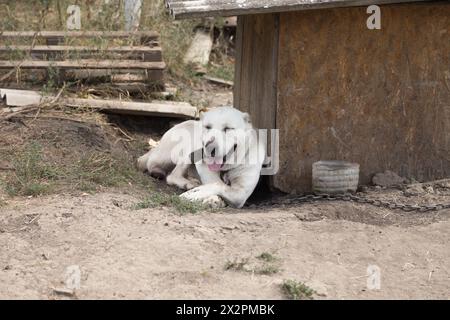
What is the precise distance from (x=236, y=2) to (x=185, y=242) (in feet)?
7.37

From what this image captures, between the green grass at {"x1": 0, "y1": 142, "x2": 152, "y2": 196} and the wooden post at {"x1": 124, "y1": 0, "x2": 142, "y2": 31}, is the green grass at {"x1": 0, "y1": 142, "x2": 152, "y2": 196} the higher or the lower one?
the lower one

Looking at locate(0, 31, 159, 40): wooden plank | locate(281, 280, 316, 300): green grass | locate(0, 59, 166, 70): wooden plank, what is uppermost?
locate(0, 31, 159, 40): wooden plank

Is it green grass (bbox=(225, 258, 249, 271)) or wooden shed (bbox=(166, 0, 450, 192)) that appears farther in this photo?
wooden shed (bbox=(166, 0, 450, 192))

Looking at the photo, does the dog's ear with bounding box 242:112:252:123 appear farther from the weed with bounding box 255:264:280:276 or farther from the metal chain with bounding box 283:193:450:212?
the weed with bounding box 255:264:280:276

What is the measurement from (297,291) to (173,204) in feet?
6.39

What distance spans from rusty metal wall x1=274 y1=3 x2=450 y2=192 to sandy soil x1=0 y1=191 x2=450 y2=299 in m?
0.99

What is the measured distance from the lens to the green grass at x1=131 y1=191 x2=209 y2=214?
20.2ft

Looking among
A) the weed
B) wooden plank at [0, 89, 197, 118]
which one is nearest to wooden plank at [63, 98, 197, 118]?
wooden plank at [0, 89, 197, 118]

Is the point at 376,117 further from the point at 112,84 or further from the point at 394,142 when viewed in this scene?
the point at 112,84

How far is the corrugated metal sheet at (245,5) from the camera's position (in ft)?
21.2

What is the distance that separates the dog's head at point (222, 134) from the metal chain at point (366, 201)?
2.17 feet

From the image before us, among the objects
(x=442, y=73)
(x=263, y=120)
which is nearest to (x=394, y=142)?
(x=442, y=73)

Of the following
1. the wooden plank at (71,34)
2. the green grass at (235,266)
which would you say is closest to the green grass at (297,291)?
the green grass at (235,266)

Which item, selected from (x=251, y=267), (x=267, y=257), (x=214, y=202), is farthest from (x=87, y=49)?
(x=251, y=267)
